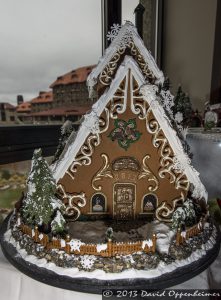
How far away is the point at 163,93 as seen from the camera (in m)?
2.68

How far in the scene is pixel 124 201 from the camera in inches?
106

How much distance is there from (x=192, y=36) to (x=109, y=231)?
549 centimetres

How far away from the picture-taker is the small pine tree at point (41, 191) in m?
2.30

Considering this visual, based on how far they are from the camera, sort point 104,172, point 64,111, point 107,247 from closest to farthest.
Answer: point 107,247 < point 104,172 < point 64,111

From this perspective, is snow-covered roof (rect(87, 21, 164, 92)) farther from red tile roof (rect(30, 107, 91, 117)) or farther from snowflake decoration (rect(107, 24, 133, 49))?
red tile roof (rect(30, 107, 91, 117))

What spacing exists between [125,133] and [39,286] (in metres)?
1.45

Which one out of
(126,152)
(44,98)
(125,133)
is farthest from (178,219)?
(44,98)

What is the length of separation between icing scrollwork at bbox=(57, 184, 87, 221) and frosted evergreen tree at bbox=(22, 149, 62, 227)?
0.19 metres

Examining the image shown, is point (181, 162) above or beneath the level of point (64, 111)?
beneath

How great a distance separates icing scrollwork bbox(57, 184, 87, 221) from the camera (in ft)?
8.55

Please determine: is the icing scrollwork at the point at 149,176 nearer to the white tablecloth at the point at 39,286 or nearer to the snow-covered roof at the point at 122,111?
the snow-covered roof at the point at 122,111

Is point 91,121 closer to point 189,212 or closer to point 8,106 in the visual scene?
point 189,212

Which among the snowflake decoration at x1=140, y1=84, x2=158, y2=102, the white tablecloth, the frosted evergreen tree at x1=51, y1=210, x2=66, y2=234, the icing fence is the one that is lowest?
the white tablecloth

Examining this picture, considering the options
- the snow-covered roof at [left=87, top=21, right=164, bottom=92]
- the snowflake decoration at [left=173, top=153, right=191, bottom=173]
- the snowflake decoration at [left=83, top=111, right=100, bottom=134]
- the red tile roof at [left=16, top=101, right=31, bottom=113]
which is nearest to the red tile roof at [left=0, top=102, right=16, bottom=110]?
the red tile roof at [left=16, top=101, right=31, bottom=113]
